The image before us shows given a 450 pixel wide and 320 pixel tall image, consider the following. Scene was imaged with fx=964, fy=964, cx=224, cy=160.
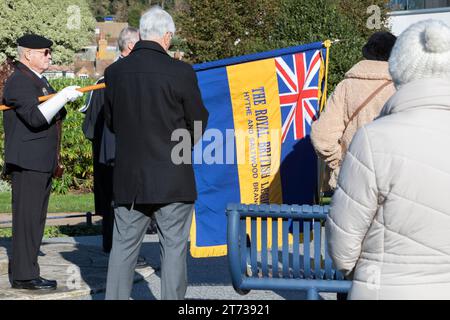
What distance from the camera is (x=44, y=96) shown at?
6.60 m

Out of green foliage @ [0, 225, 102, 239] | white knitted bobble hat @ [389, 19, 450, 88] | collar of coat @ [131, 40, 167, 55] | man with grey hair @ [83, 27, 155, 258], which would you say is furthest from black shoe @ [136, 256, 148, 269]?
white knitted bobble hat @ [389, 19, 450, 88]

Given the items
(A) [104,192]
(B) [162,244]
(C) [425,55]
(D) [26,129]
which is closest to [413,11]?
(A) [104,192]

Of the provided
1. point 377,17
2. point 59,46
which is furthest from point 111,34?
point 377,17

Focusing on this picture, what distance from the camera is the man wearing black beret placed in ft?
21.4

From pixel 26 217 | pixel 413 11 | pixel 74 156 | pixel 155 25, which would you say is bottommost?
pixel 26 217

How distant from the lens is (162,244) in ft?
17.4

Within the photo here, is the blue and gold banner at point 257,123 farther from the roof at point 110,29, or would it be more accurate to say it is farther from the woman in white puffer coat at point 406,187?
the roof at point 110,29

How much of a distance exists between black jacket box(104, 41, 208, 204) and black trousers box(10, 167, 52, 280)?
1.58 meters

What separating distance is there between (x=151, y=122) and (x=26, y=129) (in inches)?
67.1

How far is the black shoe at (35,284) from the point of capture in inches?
263

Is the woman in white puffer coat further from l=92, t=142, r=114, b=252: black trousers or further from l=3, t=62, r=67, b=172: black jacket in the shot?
l=92, t=142, r=114, b=252: black trousers

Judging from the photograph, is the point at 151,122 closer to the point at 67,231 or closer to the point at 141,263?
the point at 141,263

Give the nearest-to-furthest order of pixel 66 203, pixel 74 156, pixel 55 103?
pixel 55 103, pixel 66 203, pixel 74 156
